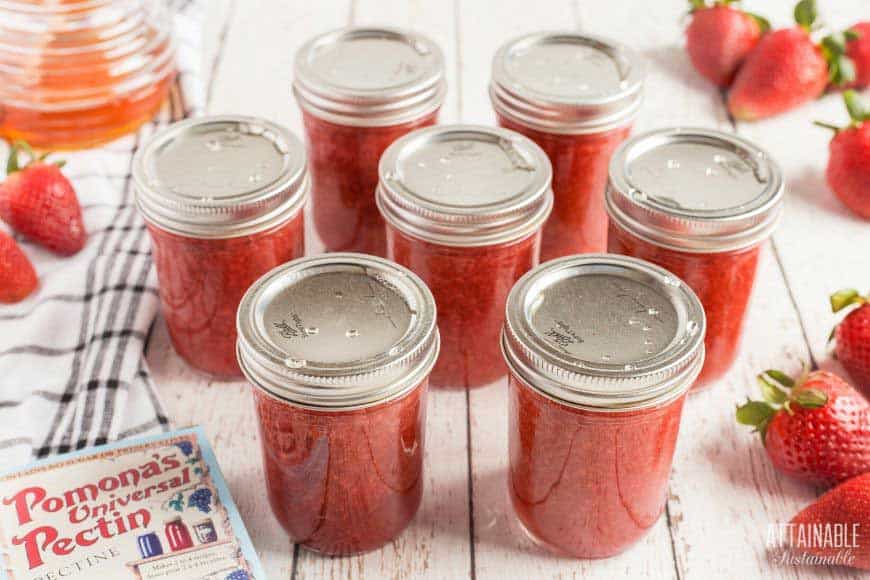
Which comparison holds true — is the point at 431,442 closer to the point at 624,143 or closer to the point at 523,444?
the point at 523,444

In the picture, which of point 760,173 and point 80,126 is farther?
point 80,126

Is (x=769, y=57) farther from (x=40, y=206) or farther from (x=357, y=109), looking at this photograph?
(x=40, y=206)

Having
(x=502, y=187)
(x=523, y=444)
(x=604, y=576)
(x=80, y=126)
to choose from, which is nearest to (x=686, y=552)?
(x=604, y=576)

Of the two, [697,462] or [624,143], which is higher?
[624,143]

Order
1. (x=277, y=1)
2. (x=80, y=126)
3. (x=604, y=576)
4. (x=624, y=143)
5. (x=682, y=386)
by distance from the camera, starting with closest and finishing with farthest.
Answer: (x=682, y=386) < (x=604, y=576) < (x=624, y=143) < (x=80, y=126) < (x=277, y=1)

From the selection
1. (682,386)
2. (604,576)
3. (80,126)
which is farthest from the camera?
(80,126)

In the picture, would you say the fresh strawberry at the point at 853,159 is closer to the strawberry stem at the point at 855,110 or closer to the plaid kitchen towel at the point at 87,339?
the strawberry stem at the point at 855,110

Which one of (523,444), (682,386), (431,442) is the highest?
(682,386)

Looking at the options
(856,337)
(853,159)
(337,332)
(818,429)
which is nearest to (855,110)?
(853,159)

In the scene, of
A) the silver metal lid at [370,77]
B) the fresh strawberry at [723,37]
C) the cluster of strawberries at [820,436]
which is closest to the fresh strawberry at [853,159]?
the fresh strawberry at [723,37]
